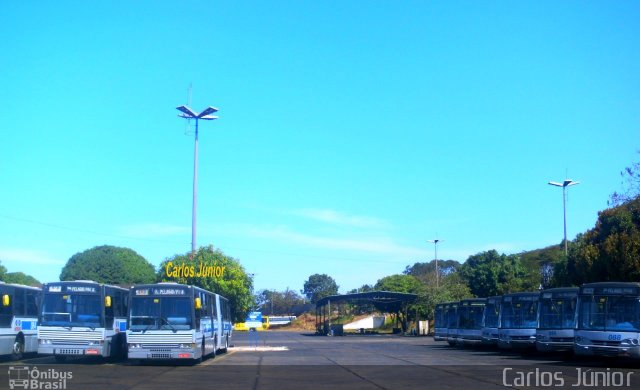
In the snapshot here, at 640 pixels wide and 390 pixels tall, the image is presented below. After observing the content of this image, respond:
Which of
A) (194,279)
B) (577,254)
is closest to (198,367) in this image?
(577,254)

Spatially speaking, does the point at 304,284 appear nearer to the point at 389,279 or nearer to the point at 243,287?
the point at 389,279

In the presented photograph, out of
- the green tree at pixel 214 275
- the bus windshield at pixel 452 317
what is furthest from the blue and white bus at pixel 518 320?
the green tree at pixel 214 275

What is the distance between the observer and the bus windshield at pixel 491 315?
37000mm

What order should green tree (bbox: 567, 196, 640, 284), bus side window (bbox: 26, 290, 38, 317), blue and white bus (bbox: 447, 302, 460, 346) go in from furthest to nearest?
1. blue and white bus (bbox: 447, 302, 460, 346)
2. green tree (bbox: 567, 196, 640, 284)
3. bus side window (bbox: 26, 290, 38, 317)

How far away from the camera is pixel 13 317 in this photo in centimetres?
2775

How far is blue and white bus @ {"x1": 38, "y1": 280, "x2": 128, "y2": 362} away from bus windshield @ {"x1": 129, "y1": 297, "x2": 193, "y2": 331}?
4.99 feet

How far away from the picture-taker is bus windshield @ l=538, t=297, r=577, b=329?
29.7 meters

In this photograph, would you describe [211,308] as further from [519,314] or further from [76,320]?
[519,314]

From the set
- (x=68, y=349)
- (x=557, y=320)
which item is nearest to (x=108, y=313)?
(x=68, y=349)

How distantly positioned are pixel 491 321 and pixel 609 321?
1264 cm

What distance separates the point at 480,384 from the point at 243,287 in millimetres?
38490

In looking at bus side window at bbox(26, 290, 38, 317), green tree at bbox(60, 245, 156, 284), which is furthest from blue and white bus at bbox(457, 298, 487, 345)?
green tree at bbox(60, 245, 156, 284)

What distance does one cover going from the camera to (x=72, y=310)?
26.1 meters

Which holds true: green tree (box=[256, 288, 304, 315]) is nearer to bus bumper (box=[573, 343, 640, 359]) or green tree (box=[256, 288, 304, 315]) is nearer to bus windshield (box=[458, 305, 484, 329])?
bus windshield (box=[458, 305, 484, 329])
